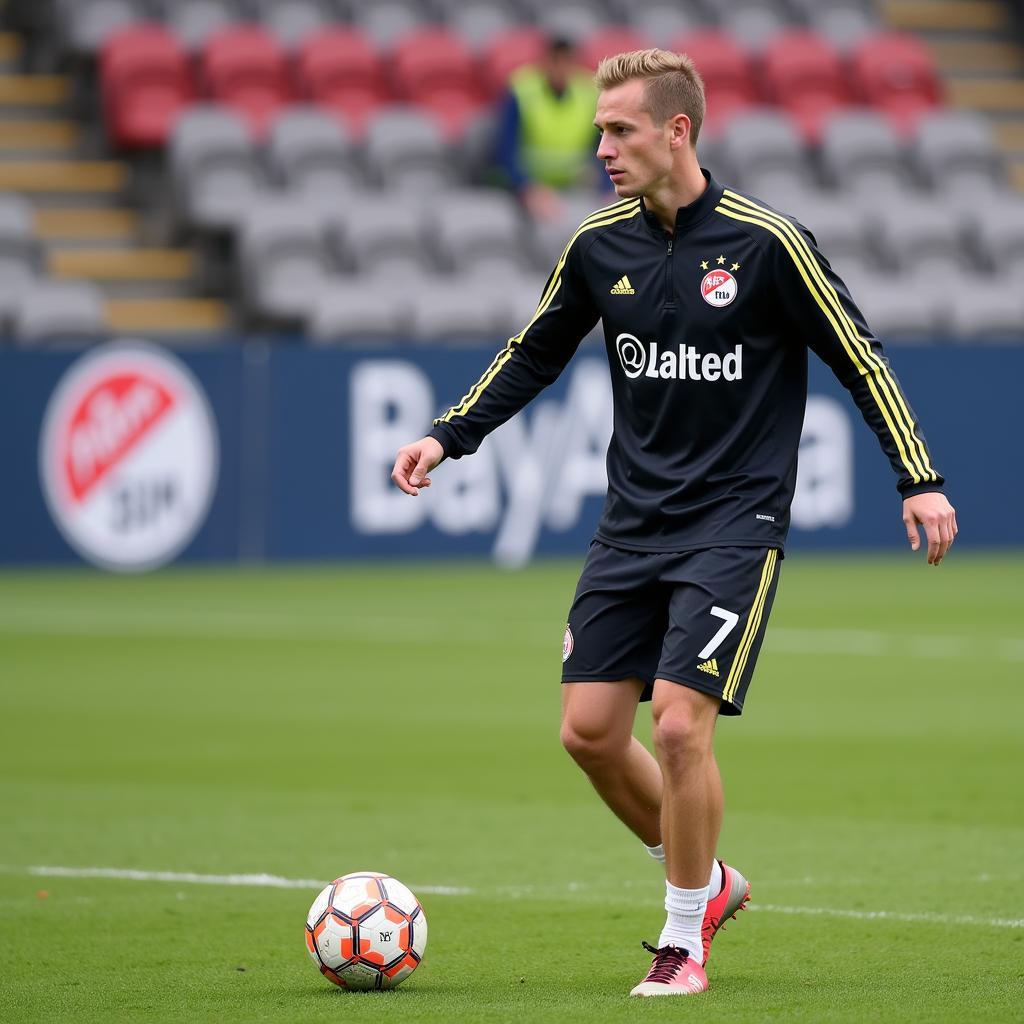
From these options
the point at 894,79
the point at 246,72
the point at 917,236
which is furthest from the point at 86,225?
the point at 894,79

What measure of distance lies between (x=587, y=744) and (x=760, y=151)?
18183mm

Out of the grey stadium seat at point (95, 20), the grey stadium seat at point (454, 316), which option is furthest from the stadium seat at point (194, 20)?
the grey stadium seat at point (454, 316)

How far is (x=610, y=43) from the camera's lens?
24125 mm

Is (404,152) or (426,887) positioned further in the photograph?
(404,152)

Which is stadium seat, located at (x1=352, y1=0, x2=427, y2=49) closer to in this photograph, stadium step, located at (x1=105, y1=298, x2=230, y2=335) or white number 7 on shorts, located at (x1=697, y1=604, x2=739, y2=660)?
stadium step, located at (x1=105, y1=298, x2=230, y2=335)

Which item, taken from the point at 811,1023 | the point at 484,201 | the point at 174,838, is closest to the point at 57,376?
the point at 484,201

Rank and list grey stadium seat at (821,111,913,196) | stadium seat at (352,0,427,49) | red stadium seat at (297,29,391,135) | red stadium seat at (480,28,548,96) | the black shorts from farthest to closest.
→ grey stadium seat at (821,111,913,196) < stadium seat at (352,0,427,49) < red stadium seat at (480,28,548,96) < red stadium seat at (297,29,391,135) < the black shorts

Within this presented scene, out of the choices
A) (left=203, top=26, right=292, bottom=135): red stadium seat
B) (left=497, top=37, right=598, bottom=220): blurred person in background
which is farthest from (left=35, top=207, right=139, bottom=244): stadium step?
(left=497, top=37, right=598, bottom=220): blurred person in background

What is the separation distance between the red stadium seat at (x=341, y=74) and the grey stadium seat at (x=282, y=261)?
233 cm

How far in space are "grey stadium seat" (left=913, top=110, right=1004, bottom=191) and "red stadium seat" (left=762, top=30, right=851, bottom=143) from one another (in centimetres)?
114

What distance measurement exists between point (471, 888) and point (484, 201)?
14760 millimetres

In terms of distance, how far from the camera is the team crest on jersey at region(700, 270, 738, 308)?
19.0ft

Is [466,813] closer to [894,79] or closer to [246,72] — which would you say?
[246,72]

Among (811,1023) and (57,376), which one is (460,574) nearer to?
(57,376)
